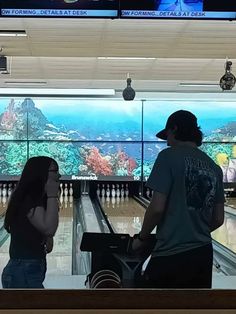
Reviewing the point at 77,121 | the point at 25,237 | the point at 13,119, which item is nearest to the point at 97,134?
the point at 77,121

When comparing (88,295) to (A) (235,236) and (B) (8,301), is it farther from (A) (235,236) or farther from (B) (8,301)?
(A) (235,236)

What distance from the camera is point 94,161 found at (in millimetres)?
12562

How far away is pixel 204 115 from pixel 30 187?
34.6ft

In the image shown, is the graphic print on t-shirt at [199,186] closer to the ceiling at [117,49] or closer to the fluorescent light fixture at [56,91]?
the ceiling at [117,49]

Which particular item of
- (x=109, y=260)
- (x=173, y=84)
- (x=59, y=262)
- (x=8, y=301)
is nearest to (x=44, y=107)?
(x=173, y=84)

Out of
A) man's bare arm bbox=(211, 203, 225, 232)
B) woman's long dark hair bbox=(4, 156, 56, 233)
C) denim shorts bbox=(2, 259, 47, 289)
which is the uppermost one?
woman's long dark hair bbox=(4, 156, 56, 233)

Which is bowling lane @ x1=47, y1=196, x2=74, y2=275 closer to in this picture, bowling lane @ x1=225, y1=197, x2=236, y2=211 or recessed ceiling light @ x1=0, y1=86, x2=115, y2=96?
bowling lane @ x1=225, y1=197, x2=236, y2=211

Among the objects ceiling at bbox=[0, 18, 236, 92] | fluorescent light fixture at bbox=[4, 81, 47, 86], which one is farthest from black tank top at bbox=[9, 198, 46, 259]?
fluorescent light fixture at bbox=[4, 81, 47, 86]

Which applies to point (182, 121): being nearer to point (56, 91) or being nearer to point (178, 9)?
point (178, 9)

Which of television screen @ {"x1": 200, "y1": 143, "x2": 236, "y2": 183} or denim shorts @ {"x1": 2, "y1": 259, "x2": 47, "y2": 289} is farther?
television screen @ {"x1": 200, "y1": 143, "x2": 236, "y2": 183}

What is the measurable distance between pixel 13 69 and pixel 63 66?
0.93 meters

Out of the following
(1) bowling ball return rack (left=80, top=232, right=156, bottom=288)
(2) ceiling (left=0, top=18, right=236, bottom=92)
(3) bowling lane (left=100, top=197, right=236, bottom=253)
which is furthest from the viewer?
(3) bowling lane (left=100, top=197, right=236, bottom=253)

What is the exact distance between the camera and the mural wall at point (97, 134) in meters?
12.6

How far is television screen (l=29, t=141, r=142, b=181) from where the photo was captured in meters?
12.5
